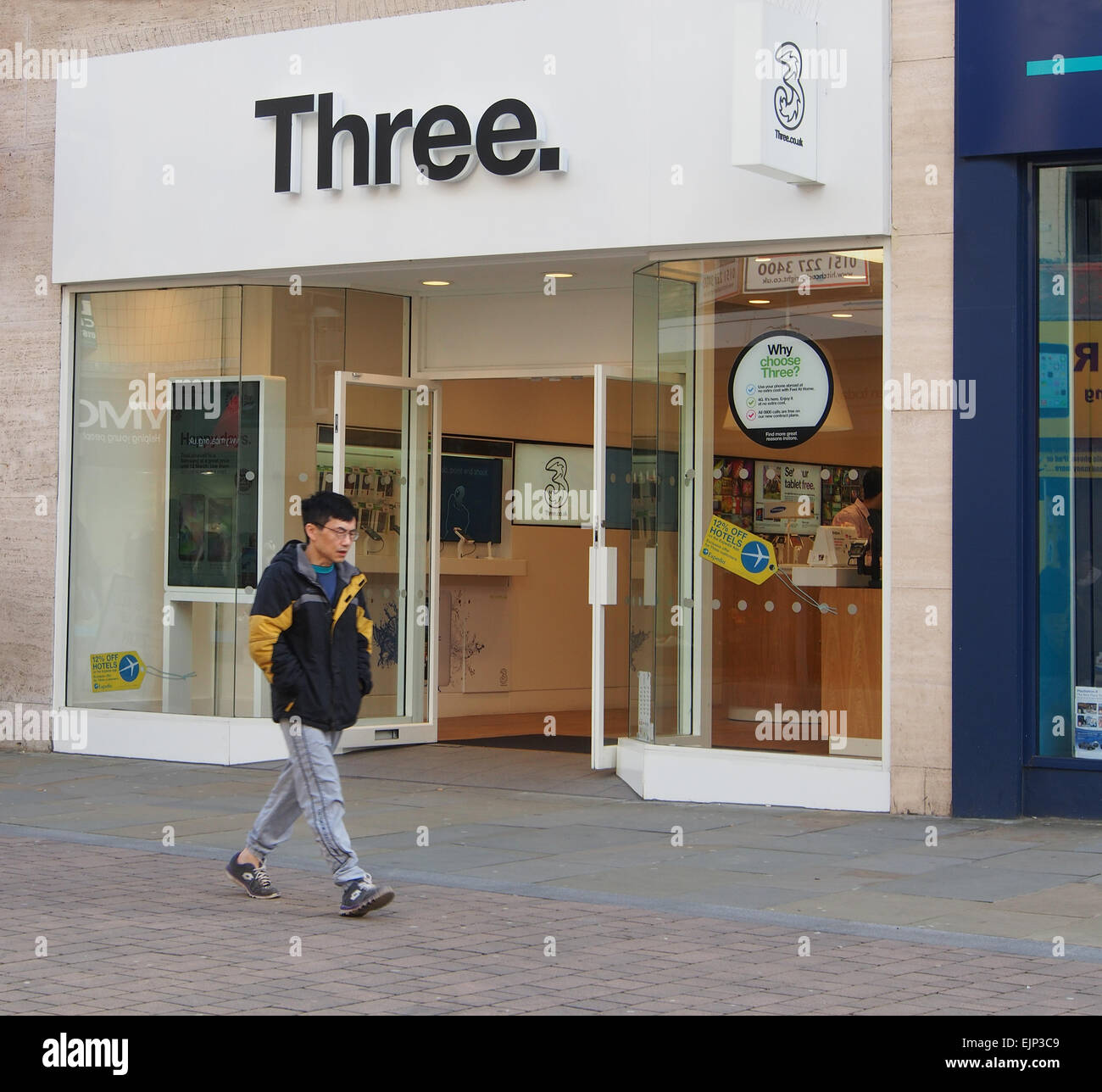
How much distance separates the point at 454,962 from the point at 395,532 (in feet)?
23.9

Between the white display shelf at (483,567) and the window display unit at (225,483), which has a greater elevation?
the window display unit at (225,483)

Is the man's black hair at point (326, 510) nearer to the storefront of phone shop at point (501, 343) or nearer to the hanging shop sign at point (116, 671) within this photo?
the storefront of phone shop at point (501, 343)

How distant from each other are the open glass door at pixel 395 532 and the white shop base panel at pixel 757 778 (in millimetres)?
2680

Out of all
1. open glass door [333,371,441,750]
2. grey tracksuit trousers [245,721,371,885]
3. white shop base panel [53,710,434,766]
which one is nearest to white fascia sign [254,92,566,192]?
open glass door [333,371,441,750]

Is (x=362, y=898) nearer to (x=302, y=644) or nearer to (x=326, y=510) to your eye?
(x=302, y=644)

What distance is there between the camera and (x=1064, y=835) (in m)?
9.39

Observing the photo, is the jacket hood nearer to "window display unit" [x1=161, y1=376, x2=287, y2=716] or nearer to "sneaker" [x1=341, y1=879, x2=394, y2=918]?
"sneaker" [x1=341, y1=879, x2=394, y2=918]

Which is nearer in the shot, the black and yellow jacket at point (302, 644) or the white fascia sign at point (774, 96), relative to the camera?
the black and yellow jacket at point (302, 644)

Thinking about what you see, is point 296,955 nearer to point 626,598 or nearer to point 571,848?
point 571,848

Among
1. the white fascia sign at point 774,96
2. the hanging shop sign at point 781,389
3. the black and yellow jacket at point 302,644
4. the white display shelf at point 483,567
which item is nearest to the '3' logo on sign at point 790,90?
the white fascia sign at point 774,96

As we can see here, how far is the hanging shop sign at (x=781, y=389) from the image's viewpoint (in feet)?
35.6

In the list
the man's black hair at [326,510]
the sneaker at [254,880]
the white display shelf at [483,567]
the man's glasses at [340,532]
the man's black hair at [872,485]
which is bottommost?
the sneaker at [254,880]

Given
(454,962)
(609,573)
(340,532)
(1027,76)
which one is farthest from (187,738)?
(1027,76)

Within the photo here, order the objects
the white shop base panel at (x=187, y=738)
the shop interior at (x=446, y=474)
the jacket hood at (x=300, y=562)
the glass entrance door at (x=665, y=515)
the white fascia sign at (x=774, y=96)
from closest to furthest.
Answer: the jacket hood at (x=300, y=562), the white fascia sign at (x=774, y=96), the shop interior at (x=446, y=474), the glass entrance door at (x=665, y=515), the white shop base panel at (x=187, y=738)
